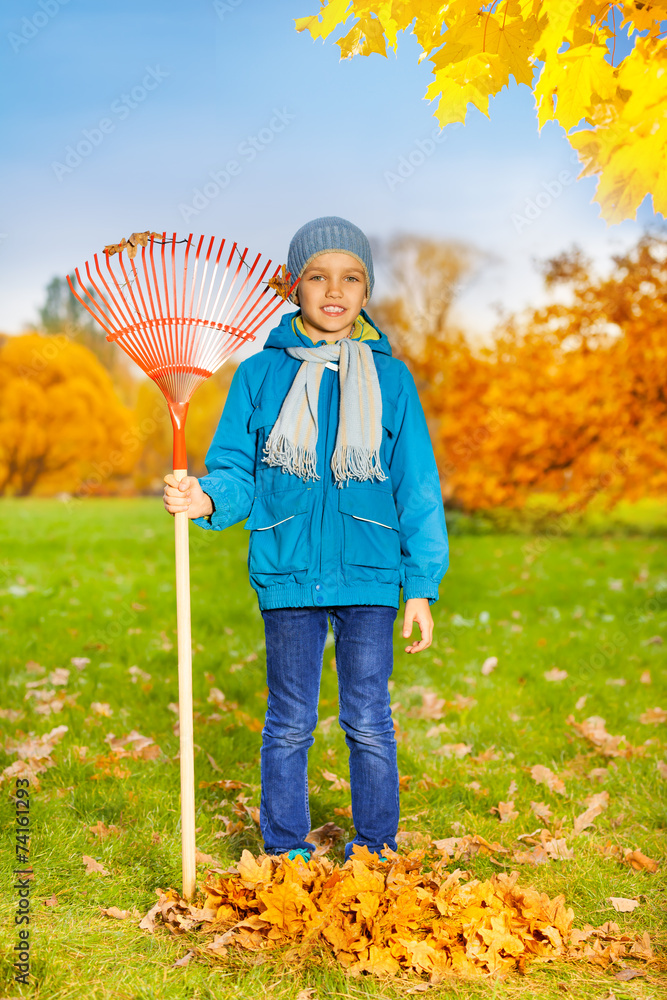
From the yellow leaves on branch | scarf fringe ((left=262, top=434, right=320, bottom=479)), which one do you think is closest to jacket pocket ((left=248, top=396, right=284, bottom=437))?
scarf fringe ((left=262, top=434, right=320, bottom=479))

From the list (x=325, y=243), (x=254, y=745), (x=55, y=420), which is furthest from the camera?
(x=55, y=420)

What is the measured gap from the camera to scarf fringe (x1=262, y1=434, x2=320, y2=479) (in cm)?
260

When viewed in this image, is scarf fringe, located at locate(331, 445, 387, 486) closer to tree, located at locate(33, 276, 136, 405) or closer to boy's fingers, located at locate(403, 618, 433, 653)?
boy's fingers, located at locate(403, 618, 433, 653)

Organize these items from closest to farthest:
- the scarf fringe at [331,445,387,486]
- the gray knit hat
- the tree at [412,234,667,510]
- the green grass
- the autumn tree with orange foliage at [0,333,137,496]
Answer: the green grass, the scarf fringe at [331,445,387,486], the gray knit hat, the tree at [412,234,667,510], the autumn tree with orange foliage at [0,333,137,496]

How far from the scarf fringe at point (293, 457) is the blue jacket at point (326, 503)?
0.04 m

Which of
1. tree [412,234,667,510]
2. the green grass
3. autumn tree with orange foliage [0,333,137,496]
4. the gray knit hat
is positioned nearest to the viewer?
the green grass

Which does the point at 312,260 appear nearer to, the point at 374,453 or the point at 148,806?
the point at 374,453

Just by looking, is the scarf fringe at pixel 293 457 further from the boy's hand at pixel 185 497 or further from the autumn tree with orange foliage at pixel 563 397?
the autumn tree with orange foliage at pixel 563 397

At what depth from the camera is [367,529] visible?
2621 millimetres

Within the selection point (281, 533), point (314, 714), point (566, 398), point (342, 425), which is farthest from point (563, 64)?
point (566, 398)

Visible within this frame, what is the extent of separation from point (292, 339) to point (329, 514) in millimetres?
615

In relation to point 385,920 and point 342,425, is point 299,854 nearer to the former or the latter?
point 385,920

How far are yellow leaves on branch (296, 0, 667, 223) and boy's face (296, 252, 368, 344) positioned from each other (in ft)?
2.52

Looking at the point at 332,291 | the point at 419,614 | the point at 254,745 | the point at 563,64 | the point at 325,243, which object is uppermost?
the point at 563,64
